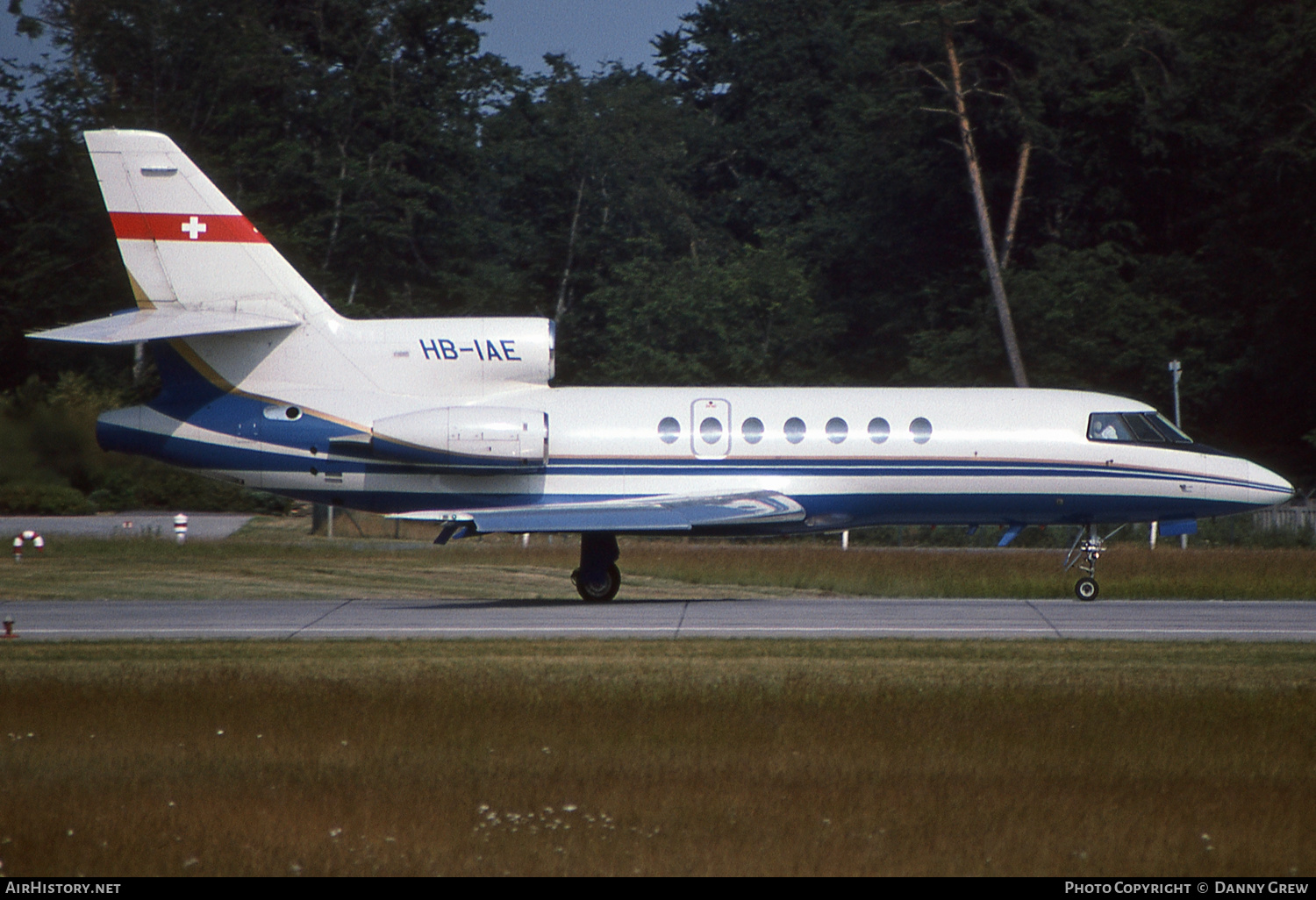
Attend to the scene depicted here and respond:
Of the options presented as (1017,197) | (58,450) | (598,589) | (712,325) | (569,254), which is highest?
→ (1017,197)

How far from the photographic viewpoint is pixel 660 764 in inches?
388

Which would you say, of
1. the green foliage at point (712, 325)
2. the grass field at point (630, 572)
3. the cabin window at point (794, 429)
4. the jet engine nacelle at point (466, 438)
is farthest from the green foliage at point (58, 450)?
the green foliage at point (712, 325)

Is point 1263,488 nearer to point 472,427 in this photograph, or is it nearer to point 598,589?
point 598,589

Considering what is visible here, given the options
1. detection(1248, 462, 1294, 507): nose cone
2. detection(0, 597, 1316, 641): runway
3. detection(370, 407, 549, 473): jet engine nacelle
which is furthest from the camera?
detection(1248, 462, 1294, 507): nose cone

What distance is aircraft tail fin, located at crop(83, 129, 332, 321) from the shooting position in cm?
2038

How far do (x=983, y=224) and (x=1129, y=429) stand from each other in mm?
26782

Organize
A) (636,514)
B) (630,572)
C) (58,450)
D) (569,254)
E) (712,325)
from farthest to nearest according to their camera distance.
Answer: (569,254), (712,325), (630,572), (58,450), (636,514)

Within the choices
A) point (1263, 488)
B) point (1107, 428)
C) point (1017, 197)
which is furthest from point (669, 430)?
point (1017, 197)

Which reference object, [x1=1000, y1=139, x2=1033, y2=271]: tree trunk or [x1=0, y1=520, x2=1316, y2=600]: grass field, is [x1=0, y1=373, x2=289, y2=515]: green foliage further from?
[x1=1000, y1=139, x2=1033, y2=271]: tree trunk

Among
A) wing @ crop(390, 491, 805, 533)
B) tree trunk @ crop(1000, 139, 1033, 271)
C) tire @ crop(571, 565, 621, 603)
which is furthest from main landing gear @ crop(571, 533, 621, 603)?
tree trunk @ crop(1000, 139, 1033, 271)

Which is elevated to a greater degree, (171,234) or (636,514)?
(171,234)

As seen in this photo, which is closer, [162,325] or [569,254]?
[162,325]

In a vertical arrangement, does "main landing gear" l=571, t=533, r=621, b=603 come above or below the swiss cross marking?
below

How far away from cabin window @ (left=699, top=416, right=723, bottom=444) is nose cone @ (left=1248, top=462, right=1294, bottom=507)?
7.58 metres
